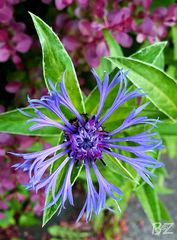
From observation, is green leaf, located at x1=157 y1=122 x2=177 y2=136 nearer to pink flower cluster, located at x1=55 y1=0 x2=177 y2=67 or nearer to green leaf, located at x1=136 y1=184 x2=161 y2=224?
green leaf, located at x1=136 y1=184 x2=161 y2=224

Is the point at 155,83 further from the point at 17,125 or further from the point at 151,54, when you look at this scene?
the point at 17,125

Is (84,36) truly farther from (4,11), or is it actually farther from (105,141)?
(105,141)

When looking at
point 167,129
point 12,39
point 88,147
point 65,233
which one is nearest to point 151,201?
point 167,129

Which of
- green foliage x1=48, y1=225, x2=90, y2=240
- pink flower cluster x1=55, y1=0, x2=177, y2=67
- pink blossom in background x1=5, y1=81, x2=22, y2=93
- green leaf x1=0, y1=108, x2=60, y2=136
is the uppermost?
pink flower cluster x1=55, y1=0, x2=177, y2=67

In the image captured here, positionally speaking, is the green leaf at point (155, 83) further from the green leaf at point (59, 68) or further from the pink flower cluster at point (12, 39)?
the pink flower cluster at point (12, 39)

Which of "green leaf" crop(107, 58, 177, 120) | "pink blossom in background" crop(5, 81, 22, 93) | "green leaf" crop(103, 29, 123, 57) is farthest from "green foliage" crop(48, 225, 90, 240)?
"green leaf" crop(107, 58, 177, 120)

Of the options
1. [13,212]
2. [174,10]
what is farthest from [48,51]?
[13,212]
